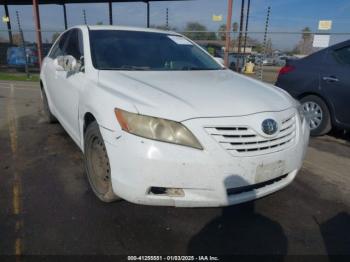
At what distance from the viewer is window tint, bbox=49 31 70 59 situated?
4.56 m

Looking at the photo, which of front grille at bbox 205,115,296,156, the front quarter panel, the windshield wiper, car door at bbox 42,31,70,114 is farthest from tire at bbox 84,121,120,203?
car door at bbox 42,31,70,114

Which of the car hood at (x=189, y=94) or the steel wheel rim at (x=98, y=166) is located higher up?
the car hood at (x=189, y=94)

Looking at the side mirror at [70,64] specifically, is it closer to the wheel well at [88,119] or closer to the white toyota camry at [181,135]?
the white toyota camry at [181,135]

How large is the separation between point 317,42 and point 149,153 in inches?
342

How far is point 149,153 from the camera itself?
2223 millimetres

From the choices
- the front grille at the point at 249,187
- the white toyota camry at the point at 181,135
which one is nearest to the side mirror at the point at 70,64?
the white toyota camry at the point at 181,135

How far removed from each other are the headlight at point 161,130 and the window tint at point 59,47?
8.98ft

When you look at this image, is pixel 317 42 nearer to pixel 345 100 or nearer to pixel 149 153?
pixel 345 100

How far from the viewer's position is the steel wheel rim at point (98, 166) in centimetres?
270

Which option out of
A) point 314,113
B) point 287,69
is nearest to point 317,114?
point 314,113

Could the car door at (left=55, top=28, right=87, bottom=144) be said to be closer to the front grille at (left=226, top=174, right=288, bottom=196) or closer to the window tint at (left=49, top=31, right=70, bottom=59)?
the window tint at (left=49, top=31, right=70, bottom=59)

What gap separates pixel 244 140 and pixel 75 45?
2592 mm

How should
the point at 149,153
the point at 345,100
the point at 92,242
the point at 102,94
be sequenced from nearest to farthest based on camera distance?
the point at 149,153
the point at 92,242
the point at 102,94
the point at 345,100

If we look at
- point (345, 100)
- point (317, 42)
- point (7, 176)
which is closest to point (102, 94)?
point (7, 176)
